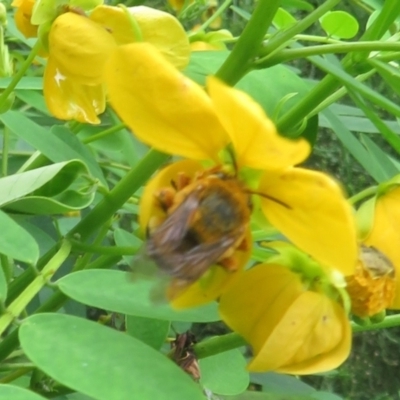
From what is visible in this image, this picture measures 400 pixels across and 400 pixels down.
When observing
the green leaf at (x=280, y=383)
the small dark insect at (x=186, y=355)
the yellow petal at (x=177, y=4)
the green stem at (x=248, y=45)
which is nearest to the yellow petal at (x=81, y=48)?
the green stem at (x=248, y=45)

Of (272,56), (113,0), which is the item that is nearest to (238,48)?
(272,56)

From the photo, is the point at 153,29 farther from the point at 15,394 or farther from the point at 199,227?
the point at 15,394

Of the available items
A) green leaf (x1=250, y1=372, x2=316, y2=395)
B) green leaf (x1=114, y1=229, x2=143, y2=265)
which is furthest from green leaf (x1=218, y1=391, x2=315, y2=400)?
green leaf (x1=114, y1=229, x2=143, y2=265)

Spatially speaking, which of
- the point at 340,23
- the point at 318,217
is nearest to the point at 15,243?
the point at 318,217

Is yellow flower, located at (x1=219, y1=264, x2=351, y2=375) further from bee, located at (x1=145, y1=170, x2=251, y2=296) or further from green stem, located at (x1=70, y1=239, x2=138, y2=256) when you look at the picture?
green stem, located at (x1=70, y1=239, x2=138, y2=256)

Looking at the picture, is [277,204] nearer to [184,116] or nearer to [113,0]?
[184,116]

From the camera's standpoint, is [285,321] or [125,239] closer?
[285,321]

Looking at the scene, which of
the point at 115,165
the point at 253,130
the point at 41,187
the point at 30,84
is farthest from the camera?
the point at 115,165
